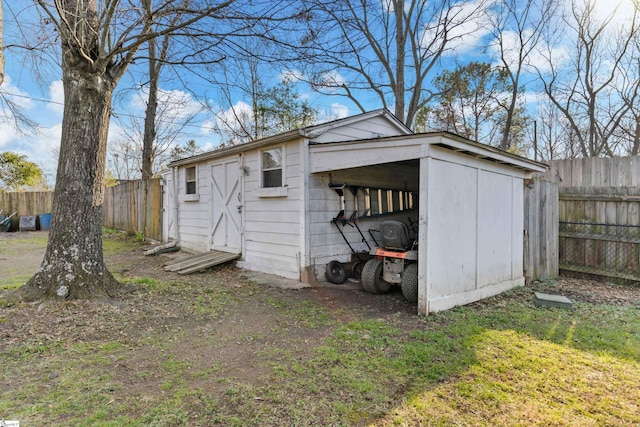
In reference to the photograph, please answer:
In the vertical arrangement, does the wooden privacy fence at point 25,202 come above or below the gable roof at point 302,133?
below

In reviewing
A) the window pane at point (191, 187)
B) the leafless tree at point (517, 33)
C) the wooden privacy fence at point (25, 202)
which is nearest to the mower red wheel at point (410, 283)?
the window pane at point (191, 187)

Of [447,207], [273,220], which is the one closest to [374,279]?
[447,207]

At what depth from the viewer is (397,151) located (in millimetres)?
4121

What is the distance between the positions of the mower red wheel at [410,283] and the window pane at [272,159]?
283 centimetres

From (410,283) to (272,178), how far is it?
3.05m

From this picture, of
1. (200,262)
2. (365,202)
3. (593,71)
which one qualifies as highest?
(593,71)

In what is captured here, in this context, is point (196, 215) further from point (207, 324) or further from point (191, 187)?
point (207, 324)

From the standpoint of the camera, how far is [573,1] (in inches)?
404

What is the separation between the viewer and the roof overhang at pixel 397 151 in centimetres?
386

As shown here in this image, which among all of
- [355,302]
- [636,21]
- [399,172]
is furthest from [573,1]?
[355,302]

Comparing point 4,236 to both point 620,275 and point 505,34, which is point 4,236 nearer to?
point 620,275

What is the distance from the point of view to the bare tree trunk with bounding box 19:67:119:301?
12.9 ft

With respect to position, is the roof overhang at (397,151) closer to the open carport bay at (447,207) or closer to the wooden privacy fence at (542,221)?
the open carport bay at (447,207)

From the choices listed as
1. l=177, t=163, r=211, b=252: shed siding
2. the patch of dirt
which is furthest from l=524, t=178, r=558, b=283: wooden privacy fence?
l=177, t=163, r=211, b=252: shed siding
